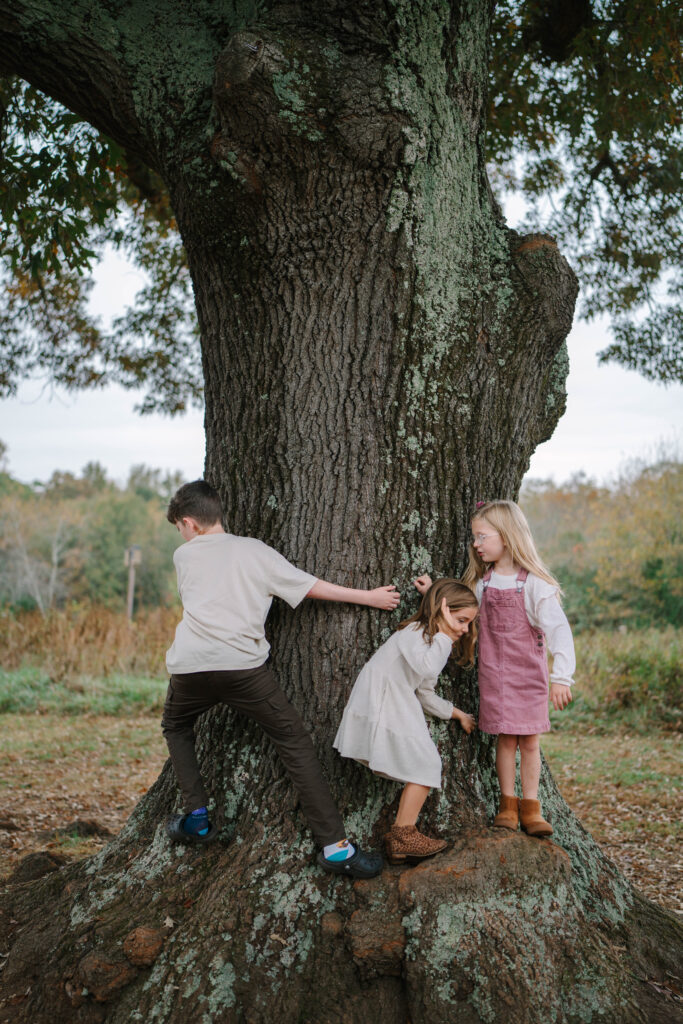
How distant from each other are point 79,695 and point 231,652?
8326 millimetres

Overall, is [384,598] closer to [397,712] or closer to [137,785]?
[397,712]

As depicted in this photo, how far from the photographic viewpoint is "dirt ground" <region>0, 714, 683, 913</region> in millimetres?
4914

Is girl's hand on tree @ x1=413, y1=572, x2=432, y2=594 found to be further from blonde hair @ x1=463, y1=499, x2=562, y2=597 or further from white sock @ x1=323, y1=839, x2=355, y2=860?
white sock @ x1=323, y1=839, x2=355, y2=860

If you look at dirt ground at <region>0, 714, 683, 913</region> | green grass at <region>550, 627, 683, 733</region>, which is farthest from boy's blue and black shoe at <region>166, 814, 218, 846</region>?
green grass at <region>550, 627, 683, 733</region>

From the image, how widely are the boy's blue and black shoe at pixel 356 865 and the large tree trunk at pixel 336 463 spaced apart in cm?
5

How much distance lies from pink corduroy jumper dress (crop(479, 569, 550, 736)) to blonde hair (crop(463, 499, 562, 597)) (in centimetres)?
8

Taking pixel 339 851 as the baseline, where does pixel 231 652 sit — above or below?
above

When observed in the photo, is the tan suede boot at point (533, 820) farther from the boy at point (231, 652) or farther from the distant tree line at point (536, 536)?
the distant tree line at point (536, 536)

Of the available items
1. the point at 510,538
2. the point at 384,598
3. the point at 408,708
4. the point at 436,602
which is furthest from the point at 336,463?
the point at 408,708

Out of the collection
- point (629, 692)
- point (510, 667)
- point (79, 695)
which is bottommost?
point (79, 695)

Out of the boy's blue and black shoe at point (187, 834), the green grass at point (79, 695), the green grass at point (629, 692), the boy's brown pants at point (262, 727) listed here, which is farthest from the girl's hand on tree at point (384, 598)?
the green grass at point (79, 695)

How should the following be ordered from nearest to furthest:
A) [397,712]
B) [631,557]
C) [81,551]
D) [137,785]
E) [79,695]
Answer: [397,712]
[137,785]
[79,695]
[631,557]
[81,551]

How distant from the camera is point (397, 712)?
2941mm

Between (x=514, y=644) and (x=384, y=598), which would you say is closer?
(x=384, y=598)
